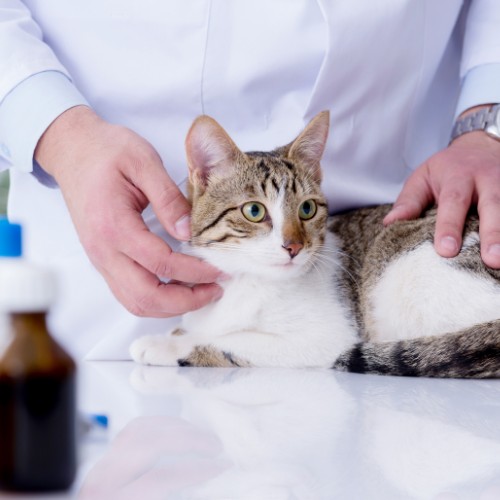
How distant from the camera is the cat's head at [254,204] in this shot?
147cm

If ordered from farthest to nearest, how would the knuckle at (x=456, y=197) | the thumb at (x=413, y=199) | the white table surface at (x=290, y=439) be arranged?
1. the thumb at (x=413, y=199)
2. the knuckle at (x=456, y=197)
3. the white table surface at (x=290, y=439)

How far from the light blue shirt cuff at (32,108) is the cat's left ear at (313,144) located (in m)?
0.48

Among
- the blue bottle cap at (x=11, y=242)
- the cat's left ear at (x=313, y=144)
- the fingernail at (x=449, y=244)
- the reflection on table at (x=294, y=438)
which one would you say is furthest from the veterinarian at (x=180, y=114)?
the blue bottle cap at (x=11, y=242)

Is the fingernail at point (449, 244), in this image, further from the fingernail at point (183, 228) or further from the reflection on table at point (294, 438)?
the fingernail at point (183, 228)

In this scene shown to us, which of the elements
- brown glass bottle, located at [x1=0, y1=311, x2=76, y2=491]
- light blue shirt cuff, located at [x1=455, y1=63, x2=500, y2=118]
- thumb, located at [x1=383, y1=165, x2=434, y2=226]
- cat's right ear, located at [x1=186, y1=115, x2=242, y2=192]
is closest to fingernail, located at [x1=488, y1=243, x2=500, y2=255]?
thumb, located at [x1=383, y1=165, x2=434, y2=226]

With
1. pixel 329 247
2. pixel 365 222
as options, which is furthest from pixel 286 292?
pixel 365 222

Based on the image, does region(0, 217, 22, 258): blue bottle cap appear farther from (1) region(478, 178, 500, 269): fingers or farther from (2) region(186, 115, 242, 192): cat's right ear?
(1) region(478, 178, 500, 269): fingers

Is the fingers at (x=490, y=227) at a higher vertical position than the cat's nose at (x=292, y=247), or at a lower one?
higher

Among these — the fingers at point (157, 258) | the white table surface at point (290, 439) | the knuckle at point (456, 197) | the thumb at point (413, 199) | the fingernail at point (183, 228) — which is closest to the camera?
the white table surface at point (290, 439)

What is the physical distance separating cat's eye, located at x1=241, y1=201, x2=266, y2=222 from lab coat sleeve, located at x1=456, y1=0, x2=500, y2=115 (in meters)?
0.65

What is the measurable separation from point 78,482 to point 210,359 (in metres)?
0.82

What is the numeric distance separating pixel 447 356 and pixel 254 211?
507 mm

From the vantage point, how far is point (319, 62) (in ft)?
5.25

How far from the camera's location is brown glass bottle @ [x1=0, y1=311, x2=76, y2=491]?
53 centimetres
